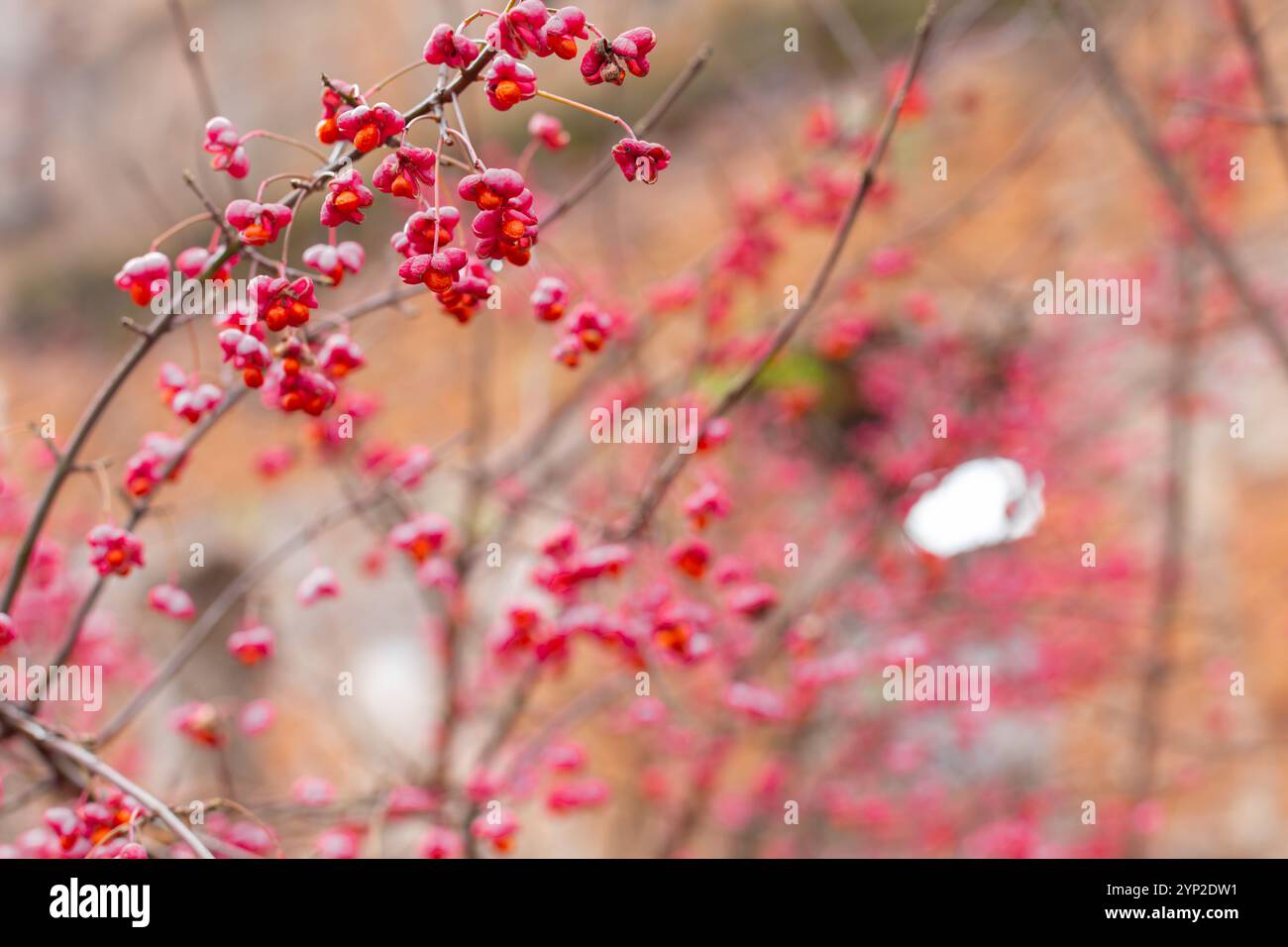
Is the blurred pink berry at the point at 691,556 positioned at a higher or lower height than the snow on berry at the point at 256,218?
lower

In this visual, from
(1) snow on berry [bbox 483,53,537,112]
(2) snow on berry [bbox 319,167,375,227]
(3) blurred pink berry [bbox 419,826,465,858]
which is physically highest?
(1) snow on berry [bbox 483,53,537,112]

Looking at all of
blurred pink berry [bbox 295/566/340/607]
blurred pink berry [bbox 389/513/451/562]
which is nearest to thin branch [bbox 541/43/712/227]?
blurred pink berry [bbox 389/513/451/562]

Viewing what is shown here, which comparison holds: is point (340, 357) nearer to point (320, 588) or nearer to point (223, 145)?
point (223, 145)

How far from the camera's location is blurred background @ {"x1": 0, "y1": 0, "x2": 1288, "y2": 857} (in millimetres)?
3135

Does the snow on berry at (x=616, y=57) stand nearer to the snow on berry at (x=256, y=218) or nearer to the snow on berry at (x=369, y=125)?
the snow on berry at (x=369, y=125)

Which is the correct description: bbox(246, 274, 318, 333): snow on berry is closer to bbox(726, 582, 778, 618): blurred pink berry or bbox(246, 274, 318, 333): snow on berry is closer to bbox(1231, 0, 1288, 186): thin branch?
bbox(726, 582, 778, 618): blurred pink berry

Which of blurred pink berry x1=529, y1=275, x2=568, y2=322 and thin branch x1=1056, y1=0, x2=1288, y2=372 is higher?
thin branch x1=1056, y1=0, x2=1288, y2=372

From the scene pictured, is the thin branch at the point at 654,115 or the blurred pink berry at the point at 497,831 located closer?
the thin branch at the point at 654,115

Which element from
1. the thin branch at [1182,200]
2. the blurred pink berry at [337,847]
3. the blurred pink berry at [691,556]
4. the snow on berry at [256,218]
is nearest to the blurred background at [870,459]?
the thin branch at [1182,200]

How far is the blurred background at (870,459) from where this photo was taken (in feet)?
10.3

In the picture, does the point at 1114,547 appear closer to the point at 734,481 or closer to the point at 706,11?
the point at 734,481

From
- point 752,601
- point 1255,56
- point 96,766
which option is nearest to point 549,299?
point 752,601
